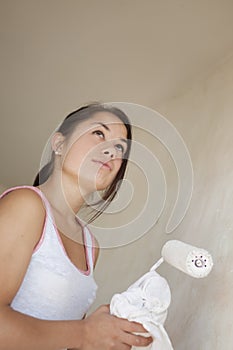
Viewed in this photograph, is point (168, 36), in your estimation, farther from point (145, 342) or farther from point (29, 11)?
point (145, 342)

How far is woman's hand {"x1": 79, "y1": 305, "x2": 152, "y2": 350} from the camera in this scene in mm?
746

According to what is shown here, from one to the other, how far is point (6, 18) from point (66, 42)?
0.20 meters

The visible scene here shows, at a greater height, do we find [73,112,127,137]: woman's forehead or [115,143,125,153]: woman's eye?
[73,112,127,137]: woman's forehead

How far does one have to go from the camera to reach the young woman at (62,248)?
73cm

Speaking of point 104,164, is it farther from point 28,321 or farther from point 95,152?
point 28,321

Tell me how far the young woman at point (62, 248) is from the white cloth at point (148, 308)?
1cm

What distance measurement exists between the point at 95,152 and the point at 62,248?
0.21 metres

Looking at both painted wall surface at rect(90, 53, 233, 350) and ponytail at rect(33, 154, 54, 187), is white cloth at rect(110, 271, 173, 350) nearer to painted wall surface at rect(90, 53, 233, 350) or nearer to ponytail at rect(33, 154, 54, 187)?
painted wall surface at rect(90, 53, 233, 350)

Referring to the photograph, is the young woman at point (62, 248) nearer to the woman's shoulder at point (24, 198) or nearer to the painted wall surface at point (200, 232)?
the woman's shoulder at point (24, 198)

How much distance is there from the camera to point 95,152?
3.12 ft

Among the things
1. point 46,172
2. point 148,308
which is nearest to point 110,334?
point 148,308

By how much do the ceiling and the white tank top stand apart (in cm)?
80

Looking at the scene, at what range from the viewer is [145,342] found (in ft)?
2.47

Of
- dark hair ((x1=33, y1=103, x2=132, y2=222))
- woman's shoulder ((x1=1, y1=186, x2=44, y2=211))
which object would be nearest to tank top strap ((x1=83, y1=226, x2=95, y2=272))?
dark hair ((x1=33, y1=103, x2=132, y2=222))
